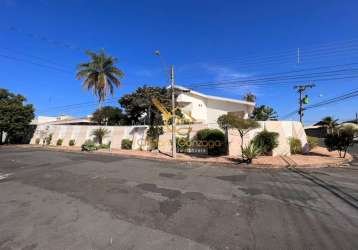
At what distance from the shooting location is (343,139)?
49.9 feet

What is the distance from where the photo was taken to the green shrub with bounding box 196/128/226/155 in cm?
1789

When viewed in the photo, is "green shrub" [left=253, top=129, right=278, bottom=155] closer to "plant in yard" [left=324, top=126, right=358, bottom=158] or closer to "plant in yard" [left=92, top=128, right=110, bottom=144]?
"plant in yard" [left=324, top=126, right=358, bottom=158]

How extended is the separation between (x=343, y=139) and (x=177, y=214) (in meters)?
15.4

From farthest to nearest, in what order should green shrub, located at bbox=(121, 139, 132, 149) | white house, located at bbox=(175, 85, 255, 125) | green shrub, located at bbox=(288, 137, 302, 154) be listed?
1. white house, located at bbox=(175, 85, 255, 125)
2. green shrub, located at bbox=(121, 139, 132, 149)
3. green shrub, located at bbox=(288, 137, 302, 154)

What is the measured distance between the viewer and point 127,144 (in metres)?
22.6

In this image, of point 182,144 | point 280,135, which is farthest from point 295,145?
point 182,144

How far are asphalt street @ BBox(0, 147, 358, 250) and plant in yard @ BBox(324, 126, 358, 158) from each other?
25.3ft

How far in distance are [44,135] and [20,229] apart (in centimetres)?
3144

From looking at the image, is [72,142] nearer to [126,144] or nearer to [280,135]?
[126,144]

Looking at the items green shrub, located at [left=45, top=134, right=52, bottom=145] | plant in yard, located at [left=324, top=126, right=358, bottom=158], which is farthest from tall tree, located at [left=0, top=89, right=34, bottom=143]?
plant in yard, located at [left=324, top=126, right=358, bottom=158]

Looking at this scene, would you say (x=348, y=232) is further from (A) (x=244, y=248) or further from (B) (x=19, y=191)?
(B) (x=19, y=191)

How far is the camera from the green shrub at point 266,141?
640 inches

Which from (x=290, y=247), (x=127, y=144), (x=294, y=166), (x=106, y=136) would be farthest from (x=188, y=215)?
(x=106, y=136)

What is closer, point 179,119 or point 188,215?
point 188,215
